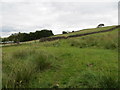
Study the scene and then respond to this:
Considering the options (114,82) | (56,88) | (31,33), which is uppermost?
(31,33)

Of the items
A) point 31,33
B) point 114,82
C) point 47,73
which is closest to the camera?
point 114,82

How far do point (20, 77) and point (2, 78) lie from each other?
405 millimetres

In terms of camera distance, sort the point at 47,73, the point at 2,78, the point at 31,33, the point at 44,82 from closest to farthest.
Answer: the point at 2,78, the point at 44,82, the point at 47,73, the point at 31,33

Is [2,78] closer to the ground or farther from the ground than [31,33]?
closer to the ground

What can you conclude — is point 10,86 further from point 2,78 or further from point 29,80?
point 29,80

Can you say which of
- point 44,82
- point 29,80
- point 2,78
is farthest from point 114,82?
point 2,78

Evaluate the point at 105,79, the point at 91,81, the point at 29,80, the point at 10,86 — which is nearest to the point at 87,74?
the point at 91,81

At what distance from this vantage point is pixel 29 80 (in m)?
3.11

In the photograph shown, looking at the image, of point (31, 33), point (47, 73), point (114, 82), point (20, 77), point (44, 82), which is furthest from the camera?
point (31, 33)

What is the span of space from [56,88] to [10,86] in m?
1.02

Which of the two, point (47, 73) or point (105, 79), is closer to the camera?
point (105, 79)

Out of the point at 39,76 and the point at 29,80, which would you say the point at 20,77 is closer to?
the point at 29,80

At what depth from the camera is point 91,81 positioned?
2980 millimetres

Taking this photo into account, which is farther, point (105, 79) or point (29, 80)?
point (29, 80)
